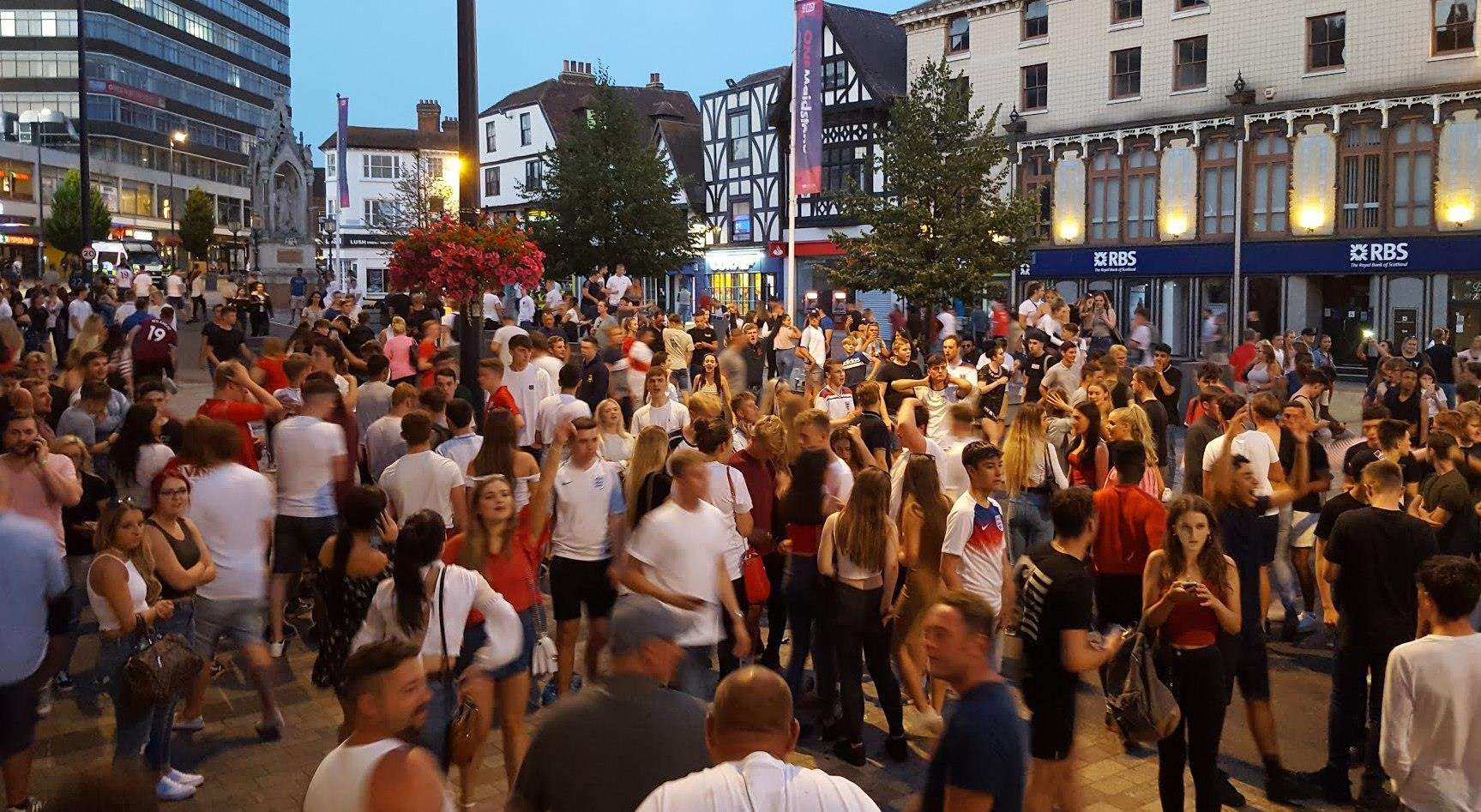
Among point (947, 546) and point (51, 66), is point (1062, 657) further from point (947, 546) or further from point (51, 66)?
point (51, 66)

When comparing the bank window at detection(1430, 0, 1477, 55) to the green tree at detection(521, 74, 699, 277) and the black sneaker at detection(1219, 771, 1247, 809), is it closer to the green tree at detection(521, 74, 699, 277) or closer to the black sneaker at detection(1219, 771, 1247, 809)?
the green tree at detection(521, 74, 699, 277)

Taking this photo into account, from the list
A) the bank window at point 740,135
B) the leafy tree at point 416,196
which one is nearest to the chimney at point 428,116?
the leafy tree at point 416,196

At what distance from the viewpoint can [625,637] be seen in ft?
13.6

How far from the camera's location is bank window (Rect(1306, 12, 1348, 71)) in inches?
1348

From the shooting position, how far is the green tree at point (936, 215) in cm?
3409

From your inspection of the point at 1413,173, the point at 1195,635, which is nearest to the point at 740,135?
A: the point at 1413,173

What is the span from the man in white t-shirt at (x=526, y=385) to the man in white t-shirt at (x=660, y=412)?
1.46 metres

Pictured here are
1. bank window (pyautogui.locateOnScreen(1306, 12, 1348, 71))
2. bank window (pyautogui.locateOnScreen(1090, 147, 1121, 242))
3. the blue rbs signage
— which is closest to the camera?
the blue rbs signage

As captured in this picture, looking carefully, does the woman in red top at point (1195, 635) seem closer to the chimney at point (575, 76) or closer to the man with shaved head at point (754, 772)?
the man with shaved head at point (754, 772)

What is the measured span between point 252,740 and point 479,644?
2391 mm

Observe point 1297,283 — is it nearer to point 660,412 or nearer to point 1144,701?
point 660,412

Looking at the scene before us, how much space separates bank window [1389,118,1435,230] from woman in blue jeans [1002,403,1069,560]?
29.0 meters

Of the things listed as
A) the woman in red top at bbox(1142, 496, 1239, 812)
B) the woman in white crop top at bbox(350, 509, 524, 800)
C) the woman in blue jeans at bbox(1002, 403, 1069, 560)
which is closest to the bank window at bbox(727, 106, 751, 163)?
the woman in blue jeans at bbox(1002, 403, 1069, 560)

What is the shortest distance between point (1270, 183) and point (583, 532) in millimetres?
33232
